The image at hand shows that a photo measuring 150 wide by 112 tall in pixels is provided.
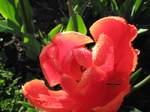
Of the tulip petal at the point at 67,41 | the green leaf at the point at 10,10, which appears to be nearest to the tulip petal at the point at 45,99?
the tulip petal at the point at 67,41

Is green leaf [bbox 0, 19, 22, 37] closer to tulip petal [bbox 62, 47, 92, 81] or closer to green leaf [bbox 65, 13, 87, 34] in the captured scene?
green leaf [bbox 65, 13, 87, 34]

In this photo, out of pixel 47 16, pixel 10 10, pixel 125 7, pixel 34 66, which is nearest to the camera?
pixel 10 10

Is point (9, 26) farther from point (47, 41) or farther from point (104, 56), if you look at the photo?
point (104, 56)

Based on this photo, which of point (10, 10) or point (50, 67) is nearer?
point (50, 67)

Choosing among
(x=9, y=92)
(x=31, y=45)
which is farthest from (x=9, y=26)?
(x=9, y=92)

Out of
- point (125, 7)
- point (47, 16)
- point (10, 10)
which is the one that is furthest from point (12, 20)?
point (125, 7)

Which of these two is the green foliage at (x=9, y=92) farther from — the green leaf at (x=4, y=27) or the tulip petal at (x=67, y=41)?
the tulip petal at (x=67, y=41)

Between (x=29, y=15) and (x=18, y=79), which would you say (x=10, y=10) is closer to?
(x=29, y=15)
